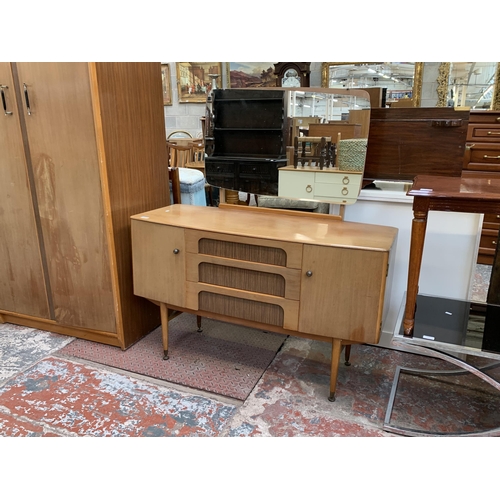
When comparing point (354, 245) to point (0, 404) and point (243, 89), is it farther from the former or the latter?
point (0, 404)

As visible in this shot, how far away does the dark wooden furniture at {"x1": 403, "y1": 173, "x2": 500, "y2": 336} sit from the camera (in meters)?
1.30

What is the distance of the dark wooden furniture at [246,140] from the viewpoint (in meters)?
1.88

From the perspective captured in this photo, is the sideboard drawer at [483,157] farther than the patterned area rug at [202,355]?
Yes

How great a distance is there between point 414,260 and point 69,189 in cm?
157

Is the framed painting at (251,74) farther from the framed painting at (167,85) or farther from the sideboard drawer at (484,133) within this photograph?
the sideboard drawer at (484,133)

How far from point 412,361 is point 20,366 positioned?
1910mm

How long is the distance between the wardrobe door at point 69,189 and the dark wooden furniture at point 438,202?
137 cm

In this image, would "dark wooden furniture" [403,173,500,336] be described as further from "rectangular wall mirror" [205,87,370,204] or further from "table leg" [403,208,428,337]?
"rectangular wall mirror" [205,87,370,204]

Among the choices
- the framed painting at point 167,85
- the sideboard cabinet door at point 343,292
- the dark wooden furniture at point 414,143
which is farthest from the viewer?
the framed painting at point 167,85

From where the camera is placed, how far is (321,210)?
1932mm

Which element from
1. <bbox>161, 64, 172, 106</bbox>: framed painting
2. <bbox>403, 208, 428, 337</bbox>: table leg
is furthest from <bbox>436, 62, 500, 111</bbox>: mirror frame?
<bbox>161, 64, 172, 106</bbox>: framed painting

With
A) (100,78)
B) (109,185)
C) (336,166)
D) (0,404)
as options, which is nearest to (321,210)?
(336,166)

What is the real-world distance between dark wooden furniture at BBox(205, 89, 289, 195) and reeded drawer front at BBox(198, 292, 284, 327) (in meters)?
0.56

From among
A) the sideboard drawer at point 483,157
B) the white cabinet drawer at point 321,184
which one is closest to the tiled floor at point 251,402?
the white cabinet drawer at point 321,184
